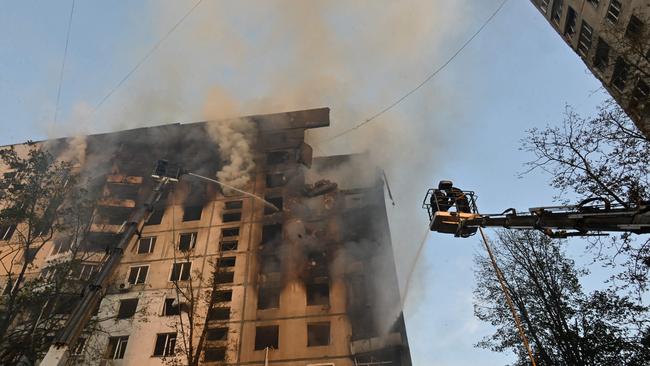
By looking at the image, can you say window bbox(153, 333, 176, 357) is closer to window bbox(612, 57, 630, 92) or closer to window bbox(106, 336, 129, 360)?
window bbox(106, 336, 129, 360)

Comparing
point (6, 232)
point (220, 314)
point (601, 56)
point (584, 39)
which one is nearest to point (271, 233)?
point (220, 314)

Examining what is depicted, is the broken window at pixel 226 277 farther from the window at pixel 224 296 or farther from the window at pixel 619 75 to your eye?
the window at pixel 619 75

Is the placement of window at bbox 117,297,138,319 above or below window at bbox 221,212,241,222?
below

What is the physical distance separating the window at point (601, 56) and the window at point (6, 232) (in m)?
45.9

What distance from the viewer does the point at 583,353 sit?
17969mm

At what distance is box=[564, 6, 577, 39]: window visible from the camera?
27953 mm

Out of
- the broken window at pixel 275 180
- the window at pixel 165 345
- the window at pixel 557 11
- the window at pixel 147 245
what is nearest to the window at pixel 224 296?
the window at pixel 165 345

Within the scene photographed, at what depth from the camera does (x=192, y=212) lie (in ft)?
109

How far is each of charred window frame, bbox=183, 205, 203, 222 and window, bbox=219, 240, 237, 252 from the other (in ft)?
13.9

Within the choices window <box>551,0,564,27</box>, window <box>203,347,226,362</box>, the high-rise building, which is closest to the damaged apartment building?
window <box>203,347,226,362</box>

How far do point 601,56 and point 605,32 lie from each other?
6.65ft

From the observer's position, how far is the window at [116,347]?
81.2ft

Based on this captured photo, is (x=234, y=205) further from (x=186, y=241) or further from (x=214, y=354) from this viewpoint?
(x=214, y=354)

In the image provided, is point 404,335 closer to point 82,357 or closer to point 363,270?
point 363,270
